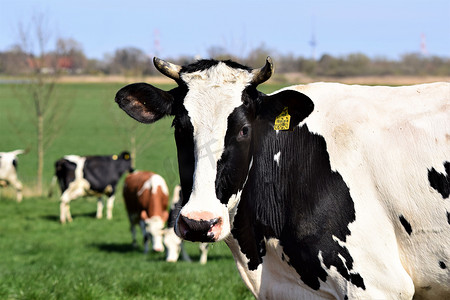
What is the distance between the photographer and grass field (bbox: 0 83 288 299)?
6754 mm

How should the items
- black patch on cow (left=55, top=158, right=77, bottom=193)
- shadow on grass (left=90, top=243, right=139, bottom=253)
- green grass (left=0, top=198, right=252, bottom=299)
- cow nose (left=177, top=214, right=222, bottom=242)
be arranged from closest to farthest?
cow nose (left=177, top=214, right=222, bottom=242), green grass (left=0, top=198, right=252, bottom=299), shadow on grass (left=90, top=243, right=139, bottom=253), black patch on cow (left=55, top=158, right=77, bottom=193)

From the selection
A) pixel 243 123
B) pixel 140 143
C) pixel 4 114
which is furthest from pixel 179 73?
pixel 4 114

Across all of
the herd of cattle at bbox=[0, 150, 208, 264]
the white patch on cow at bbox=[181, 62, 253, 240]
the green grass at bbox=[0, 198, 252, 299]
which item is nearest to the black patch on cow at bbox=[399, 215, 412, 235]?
the white patch on cow at bbox=[181, 62, 253, 240]

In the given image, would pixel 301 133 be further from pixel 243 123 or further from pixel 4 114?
pixel 4 114

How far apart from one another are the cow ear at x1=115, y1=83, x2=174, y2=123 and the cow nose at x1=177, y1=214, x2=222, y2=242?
3.38 feet

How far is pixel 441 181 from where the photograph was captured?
151 inches

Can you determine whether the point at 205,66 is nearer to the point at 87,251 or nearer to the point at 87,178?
the point at 87,251

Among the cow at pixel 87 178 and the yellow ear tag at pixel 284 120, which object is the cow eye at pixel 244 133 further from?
the cow at pixel 87 178

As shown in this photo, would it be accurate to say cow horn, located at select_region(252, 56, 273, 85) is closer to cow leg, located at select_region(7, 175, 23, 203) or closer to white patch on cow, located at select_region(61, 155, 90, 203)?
white patch on cow, located at select_region(61, 155, 90, 203)

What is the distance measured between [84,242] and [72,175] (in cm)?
548

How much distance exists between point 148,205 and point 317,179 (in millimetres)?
13337

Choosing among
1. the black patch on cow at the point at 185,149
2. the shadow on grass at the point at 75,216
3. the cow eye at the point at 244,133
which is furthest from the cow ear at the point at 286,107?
the shadow on grass at the point at 75,216

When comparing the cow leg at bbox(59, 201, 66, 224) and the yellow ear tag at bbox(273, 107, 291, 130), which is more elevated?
the yellow ear tag at bbox(273, 107, 291, 130)

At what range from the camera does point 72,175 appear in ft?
74.9
